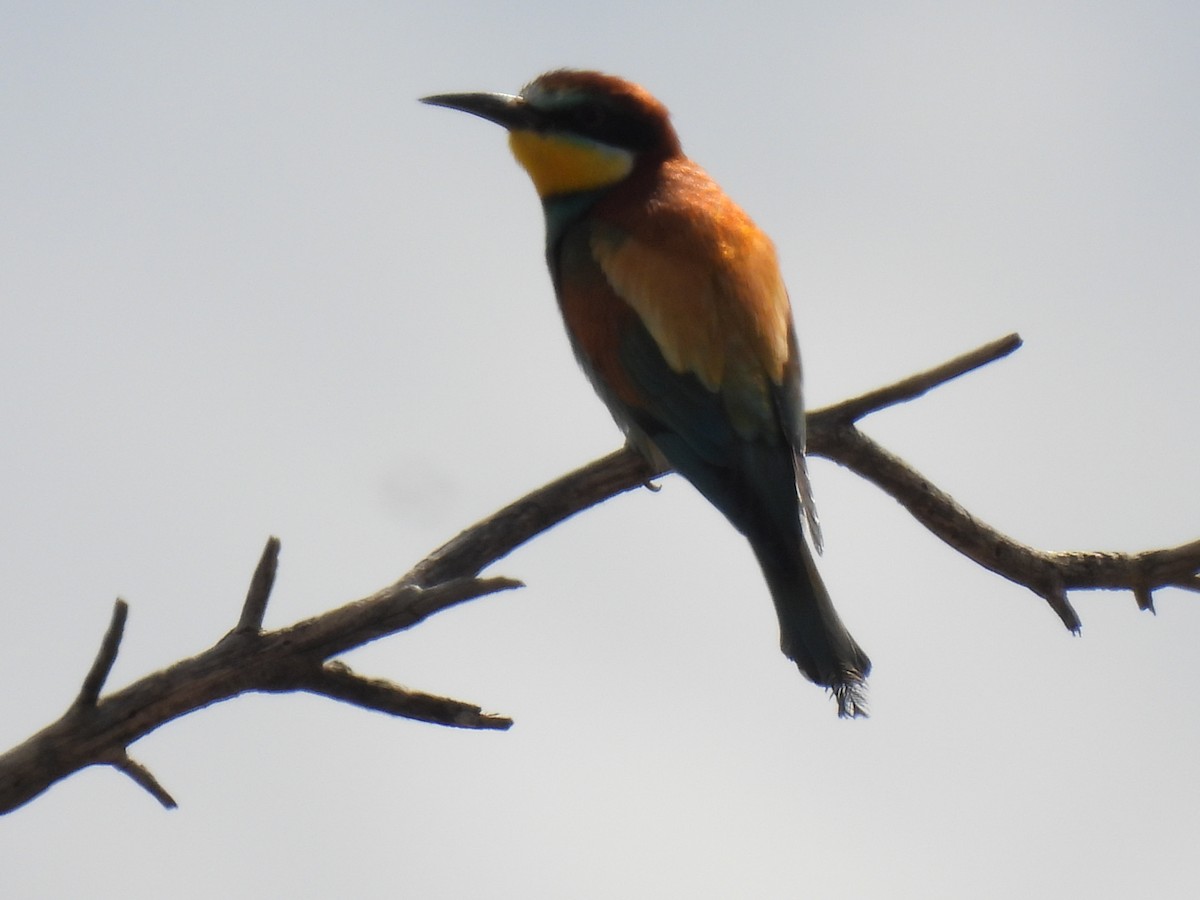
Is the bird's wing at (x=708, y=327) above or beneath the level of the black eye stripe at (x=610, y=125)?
beneath

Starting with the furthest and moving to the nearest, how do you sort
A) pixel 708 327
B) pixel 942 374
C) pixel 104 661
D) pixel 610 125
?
pixel 610 125
pixel 708 327
pixel 942 374
pixel 104 661

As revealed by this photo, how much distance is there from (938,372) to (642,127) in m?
1.43

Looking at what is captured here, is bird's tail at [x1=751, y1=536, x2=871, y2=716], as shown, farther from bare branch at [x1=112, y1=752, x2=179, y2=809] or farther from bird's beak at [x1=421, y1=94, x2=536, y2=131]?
bird's beak at [x1=421, y1=94, x2=536, y2=131]

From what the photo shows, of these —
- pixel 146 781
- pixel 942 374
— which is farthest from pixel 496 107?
pixel 146 781

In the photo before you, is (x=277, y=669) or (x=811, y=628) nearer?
(x=277, y=669)

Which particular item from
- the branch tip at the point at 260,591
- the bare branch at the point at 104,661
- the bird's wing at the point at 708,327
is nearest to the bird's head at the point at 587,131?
the bird's wing at the point at 708,327

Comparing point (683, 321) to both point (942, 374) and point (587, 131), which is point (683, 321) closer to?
point (942, 374)

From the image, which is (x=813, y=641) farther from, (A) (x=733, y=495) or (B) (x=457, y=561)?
(B) (x=457, y=561)

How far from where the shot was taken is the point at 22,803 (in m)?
2.47

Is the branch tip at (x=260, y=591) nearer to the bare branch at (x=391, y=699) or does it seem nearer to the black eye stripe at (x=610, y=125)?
the bare branch at (x=391, y=699)

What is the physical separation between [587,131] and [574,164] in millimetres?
101

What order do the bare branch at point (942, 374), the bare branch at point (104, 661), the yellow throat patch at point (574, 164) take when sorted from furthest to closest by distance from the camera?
the yellow throat patch at point (574, 164), the bare branch at point (942, 374), the bare branch at point (104, 661)

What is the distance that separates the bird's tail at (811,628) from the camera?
9.95ft

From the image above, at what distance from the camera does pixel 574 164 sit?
4.09m
